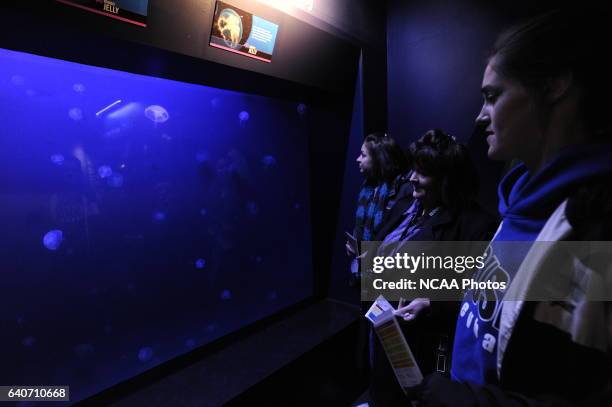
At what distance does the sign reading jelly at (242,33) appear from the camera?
1997 millimetres

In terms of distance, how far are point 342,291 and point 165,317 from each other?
1722 mm

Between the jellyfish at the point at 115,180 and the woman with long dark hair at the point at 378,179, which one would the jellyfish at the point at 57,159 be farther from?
the woman with long dark hair at the point at 378,179

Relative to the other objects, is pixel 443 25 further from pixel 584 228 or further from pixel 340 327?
pixel 584 228

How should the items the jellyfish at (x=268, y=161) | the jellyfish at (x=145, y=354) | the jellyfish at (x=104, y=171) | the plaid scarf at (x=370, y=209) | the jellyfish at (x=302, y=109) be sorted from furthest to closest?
the jellyfish at (x=302, y=109), the jellyfish at (x=268, y=161), the plaid scarf at (x=370, y=209), the jellyfish at (x=145, y=354), the jellyfish at (x=104, y=171)

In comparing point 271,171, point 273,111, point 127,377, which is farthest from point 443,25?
point 127,377

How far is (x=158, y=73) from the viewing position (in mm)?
2176

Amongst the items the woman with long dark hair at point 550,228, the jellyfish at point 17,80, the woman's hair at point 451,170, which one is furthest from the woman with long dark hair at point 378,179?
the jellyfish at point 17,80

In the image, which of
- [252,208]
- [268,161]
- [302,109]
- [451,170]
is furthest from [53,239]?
[302,109]

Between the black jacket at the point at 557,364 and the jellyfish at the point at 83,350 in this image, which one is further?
the jellyfish at the point at 83,350

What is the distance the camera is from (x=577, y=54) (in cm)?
64

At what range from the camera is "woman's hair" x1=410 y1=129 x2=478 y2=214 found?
161 centimetres

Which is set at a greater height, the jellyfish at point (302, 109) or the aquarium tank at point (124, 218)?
the jellyfish at point (302, 109)

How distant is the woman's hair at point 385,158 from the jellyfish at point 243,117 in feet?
3.24

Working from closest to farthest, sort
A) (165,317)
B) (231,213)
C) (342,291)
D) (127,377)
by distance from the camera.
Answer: (127,377) → (165,317) → (231,213) → (342,291)
